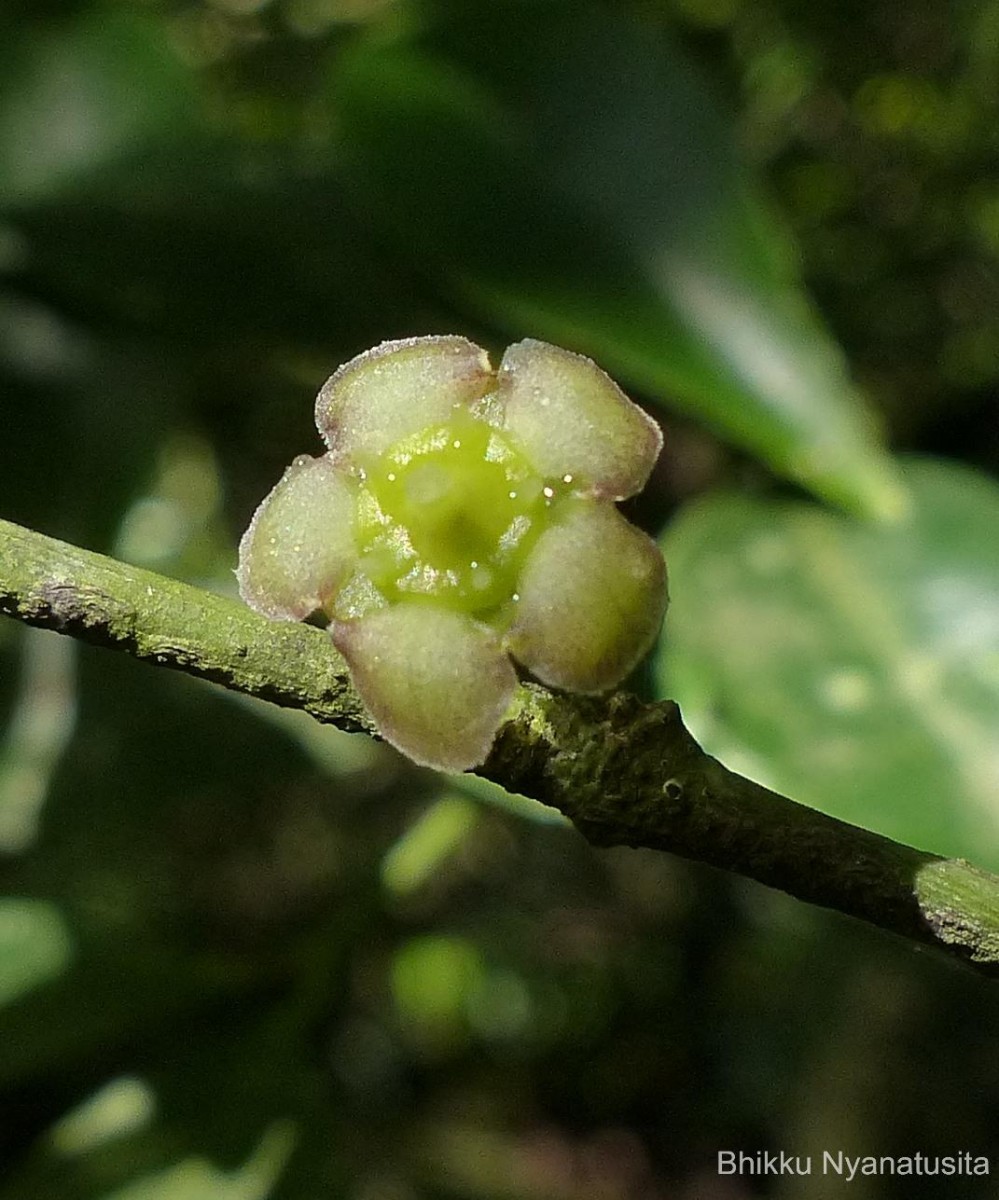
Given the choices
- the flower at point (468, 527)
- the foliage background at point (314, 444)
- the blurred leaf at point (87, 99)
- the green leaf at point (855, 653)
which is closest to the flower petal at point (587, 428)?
the flower at point (468, 527)

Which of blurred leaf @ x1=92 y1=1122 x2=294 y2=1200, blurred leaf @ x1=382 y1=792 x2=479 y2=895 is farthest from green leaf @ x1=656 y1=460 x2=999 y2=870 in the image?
blurred leaf @ x1=92 y1=1122 x2=294 y2=1200

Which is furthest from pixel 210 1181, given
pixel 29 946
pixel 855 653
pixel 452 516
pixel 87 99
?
pixel 87 99

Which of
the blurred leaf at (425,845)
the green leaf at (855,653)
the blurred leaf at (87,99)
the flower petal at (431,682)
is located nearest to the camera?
the flower petal at (431,682)

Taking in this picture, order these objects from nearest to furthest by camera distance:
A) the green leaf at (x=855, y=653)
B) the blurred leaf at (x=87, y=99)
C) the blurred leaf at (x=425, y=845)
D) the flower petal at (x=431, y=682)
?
the flower petal at (x=431, y=682), the green leaf at (x=855, y=653), the blurred leaf at (x=425, y=845), the blurred leaf at (x=87, y=99)

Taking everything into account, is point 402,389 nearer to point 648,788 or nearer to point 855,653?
point 648,788

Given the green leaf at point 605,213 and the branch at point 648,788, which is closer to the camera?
the branch at point 648,788

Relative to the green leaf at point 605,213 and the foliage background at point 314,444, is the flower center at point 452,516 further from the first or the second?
the green leaf at point 605,213
